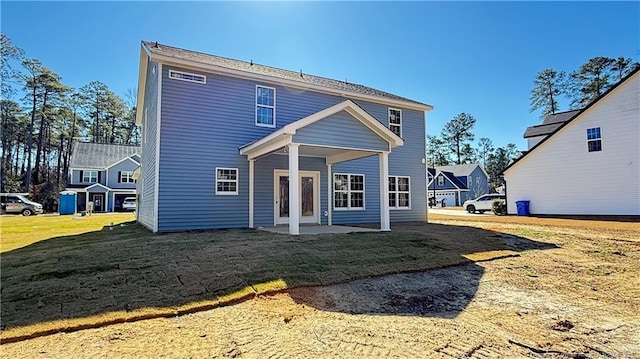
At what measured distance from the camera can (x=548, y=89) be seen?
38531mm

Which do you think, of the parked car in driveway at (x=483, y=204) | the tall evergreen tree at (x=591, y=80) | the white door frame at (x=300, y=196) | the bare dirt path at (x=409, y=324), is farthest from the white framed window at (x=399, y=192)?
the tall evergreen tree at (x=591, y=80)

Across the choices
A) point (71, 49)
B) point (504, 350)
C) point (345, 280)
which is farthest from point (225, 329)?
point (71, 49)

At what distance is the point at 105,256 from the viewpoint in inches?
253

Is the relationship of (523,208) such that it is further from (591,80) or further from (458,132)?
(458,132)

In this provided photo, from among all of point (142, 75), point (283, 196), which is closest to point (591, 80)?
point (283, 196)

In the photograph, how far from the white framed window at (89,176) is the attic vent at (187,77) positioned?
30.8 meters

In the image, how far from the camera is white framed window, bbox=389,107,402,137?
1508 centimetres

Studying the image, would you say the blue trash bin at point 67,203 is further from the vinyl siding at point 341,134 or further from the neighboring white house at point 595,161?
the neighboring white house at point 595,161

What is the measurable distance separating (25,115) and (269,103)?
133ft

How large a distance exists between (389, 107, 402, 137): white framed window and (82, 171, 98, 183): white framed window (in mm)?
33497

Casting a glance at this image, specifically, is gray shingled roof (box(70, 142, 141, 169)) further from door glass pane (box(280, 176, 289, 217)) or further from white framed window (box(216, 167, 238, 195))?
door glass pane (box(280, 176, 289, 217))

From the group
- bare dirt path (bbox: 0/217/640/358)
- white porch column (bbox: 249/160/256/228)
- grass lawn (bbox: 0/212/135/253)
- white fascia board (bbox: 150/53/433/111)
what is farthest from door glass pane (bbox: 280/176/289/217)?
bare dirt path (bbox: 0/217/640/358)

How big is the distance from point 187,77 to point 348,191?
24.4 ft

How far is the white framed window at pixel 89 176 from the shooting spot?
34.4 meters
